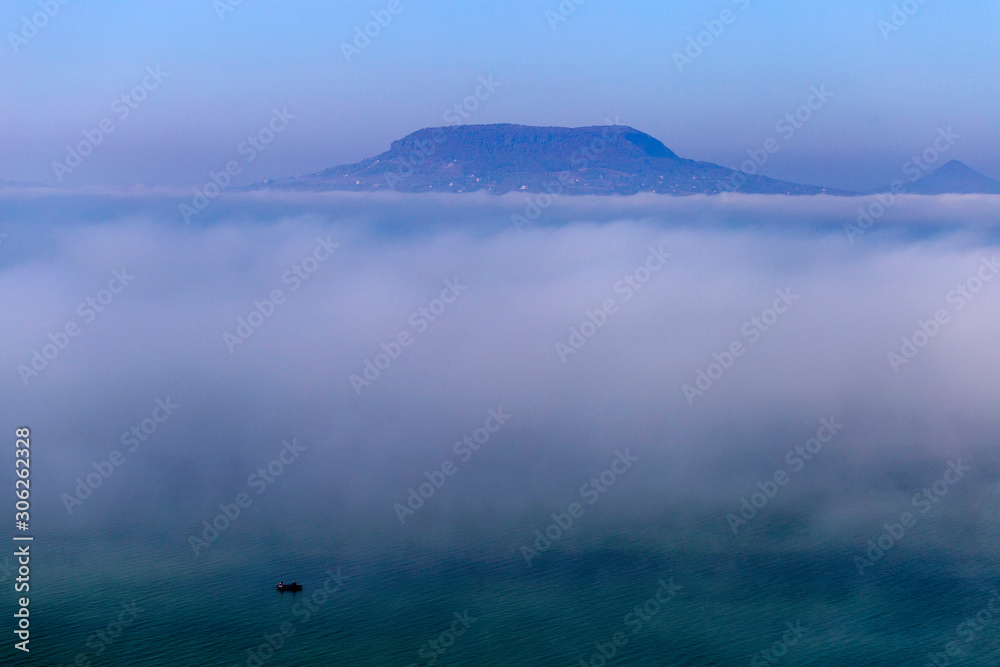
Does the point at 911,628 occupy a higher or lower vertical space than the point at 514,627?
higher

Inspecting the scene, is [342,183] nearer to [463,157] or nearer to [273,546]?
[463,157]

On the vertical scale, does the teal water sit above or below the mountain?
below

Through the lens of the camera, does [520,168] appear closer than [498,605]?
No

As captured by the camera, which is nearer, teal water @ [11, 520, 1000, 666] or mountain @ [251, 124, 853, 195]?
teal water @ [11, 520, 1000, 666]

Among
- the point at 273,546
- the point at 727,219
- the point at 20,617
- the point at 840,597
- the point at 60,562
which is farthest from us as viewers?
the point at 727,219

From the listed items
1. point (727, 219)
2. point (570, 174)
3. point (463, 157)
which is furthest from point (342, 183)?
point (727, 219)

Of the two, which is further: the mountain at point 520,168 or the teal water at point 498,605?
the mountain at point 520,168

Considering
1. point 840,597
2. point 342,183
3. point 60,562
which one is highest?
point 342,183

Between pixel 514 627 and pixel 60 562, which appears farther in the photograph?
pixel 60 562

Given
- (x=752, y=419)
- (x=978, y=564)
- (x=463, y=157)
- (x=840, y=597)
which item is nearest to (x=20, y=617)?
(x=840, y=597)

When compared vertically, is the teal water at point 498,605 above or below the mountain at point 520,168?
below

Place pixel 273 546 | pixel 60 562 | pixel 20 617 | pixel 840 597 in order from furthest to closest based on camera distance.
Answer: pixel 273 546, pixel 60 562, pixel 840 597, pixel 20 617
